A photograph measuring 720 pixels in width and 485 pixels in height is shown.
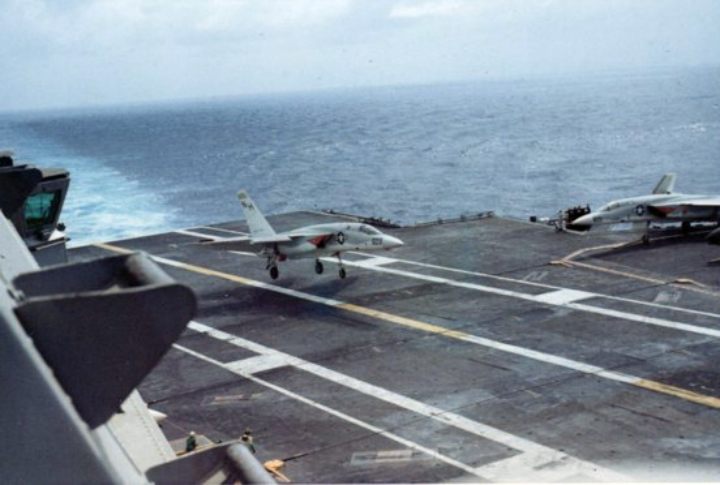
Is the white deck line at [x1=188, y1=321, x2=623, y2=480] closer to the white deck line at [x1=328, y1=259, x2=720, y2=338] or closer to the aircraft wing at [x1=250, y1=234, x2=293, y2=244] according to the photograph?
the aircraft wing at [x1=250, y1=234, x2=293, y2=244]

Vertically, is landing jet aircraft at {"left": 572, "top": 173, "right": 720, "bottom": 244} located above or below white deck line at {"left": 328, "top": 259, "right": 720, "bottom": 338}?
above

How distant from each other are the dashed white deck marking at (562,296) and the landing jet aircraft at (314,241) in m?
6.33

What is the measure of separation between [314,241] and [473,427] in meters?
16.9

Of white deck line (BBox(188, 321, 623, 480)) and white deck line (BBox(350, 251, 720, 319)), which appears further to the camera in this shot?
white deck line (BBox(350, 251, 720, 319))

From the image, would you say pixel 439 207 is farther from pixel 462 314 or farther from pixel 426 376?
pixel 426 376

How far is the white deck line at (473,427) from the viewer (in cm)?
1866

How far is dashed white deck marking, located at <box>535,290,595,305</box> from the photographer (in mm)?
33000

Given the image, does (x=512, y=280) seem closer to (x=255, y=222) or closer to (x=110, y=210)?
(x=255, y=222)

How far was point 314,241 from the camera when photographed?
3684cm

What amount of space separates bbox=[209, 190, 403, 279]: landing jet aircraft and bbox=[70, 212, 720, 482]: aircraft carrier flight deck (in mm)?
1533

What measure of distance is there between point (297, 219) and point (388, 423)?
121ft

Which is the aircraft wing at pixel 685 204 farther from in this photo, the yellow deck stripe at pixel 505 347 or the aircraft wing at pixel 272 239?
the aircraft wing at pixel 272 239

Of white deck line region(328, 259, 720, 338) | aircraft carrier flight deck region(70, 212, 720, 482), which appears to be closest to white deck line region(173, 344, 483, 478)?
aircraft carrier flight deck region(70, 212, 720, 482)

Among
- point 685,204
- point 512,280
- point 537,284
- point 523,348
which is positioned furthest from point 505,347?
point 685,204
